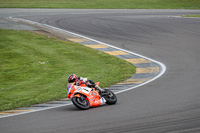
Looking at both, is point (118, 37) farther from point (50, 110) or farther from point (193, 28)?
point (50, 110)

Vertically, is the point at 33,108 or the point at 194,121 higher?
the point at 194,121

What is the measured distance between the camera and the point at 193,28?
2948 centimetres

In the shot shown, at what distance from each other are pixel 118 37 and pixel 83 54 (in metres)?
5.96

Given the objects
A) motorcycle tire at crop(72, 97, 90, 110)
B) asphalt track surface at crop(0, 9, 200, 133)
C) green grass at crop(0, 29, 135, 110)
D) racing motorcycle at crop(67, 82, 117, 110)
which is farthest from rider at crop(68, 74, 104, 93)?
green grass at crop(0, 29, 135, 110)

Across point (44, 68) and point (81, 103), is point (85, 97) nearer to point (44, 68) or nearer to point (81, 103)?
point (81, 103)

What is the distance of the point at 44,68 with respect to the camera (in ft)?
57.4

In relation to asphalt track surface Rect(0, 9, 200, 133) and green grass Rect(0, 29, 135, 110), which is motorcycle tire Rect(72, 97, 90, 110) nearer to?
asphalt track surface Rect(0, 9, 200, 133)

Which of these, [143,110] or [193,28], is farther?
[193,28]

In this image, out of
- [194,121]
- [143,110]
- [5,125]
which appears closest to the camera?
[194,121]

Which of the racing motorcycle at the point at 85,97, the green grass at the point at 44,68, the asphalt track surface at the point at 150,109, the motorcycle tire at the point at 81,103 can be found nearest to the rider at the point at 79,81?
the racing motorcycle at the point at 85,97

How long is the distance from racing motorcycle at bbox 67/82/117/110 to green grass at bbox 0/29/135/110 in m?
1.86

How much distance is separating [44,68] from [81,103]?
7217 millimetres

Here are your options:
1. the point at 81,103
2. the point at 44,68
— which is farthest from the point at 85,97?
the point at 44,68

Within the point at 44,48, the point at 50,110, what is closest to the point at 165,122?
the point at 50,110
